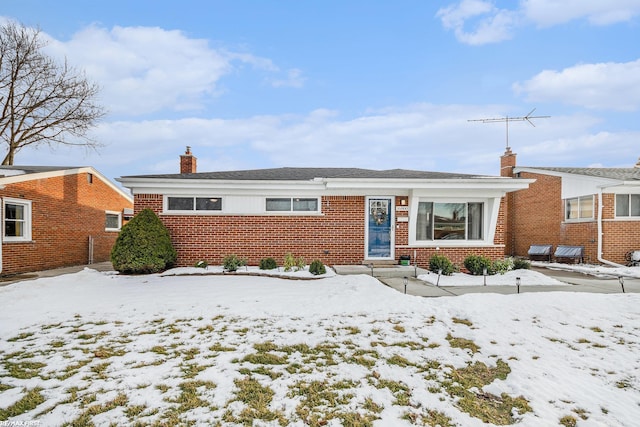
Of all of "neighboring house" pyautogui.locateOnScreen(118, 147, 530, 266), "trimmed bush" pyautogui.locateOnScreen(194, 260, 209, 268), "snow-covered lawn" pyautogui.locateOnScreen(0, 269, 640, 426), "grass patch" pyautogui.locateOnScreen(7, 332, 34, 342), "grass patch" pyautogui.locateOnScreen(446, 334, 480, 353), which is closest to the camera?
"snow-covered lawn" pyautogui.locateOnScreen(0, 269, 640, 426)

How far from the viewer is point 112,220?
1772cm

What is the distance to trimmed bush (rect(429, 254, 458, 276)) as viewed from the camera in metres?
10.5

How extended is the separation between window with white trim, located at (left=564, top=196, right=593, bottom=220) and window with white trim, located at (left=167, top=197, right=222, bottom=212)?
52.1ft

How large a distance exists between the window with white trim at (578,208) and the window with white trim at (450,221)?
21.6 feet

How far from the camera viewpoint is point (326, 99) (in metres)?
19.1

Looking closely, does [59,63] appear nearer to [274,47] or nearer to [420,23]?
→ [274,47]

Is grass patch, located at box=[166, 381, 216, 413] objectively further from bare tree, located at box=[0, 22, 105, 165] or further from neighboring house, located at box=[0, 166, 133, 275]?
bare tree, located at box=[0, 22, 105, 165]

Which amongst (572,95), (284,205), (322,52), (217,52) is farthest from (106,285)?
(572,95)

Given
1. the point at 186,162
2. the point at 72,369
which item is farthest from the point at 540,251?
the point at 72,369

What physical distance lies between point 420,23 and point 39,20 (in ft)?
74.5

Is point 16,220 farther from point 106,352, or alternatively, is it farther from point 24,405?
point 24,405

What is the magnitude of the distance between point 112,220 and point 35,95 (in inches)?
440

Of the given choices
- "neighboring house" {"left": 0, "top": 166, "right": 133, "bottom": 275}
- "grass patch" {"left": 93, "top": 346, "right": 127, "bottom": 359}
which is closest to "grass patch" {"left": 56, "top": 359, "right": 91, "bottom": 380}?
"grass patch" {"left": 93, "top": 346, "right": 127, "bottom": 359}

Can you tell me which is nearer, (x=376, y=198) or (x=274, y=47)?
(x=376, y=198)
